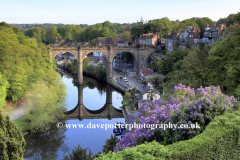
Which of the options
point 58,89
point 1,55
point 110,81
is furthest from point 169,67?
point 1,55

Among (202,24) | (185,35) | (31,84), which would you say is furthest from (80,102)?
(202,24)

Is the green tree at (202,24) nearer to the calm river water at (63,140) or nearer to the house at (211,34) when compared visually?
the house at (211,34)

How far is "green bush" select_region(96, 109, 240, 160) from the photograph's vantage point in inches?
290

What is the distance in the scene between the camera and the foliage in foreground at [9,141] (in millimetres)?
12320

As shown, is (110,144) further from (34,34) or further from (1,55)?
(34,34)

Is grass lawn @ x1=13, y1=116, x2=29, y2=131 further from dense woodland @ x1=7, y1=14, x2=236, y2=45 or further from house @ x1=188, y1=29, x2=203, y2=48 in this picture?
house @ x1=188, y1=29, x2=203, y2=48

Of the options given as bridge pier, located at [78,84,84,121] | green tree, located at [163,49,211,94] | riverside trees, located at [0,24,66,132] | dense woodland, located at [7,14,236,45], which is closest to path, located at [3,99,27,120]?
riverside trees, located at [0,24,66,132]

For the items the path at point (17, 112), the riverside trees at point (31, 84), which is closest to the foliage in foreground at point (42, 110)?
the riverside trees at point (31, 84)

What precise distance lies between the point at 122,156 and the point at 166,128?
2770mm

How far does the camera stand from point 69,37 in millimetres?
140000

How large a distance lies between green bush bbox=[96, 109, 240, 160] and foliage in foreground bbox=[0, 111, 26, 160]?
6.90 meters

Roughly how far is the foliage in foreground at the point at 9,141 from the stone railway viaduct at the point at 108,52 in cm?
3975

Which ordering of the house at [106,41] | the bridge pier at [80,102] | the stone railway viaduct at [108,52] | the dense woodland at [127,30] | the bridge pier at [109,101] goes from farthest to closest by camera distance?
the house at [106,41] < the dense woodland at [127,30] < the stone railway viaduct at [108,52] < the bridge pier at [109,101] < the bridge pier at [80,102]

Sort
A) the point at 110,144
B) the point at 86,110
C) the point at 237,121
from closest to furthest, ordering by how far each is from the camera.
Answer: the point at 237,121, the point at 110,144, the point at 86,110
